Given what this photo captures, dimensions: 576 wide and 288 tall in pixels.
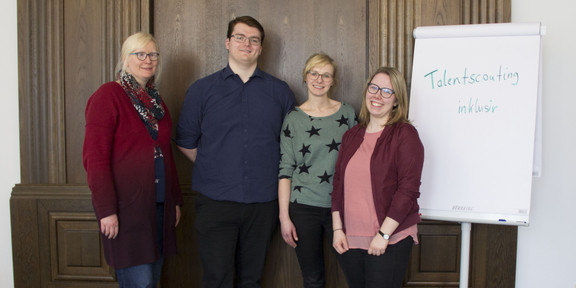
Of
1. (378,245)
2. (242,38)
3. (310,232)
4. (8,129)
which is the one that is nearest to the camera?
(378,245)

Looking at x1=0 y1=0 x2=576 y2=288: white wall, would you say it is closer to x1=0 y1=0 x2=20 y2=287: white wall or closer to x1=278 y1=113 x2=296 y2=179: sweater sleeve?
x1=0 y1=0 x2=20 y2=287: white wall

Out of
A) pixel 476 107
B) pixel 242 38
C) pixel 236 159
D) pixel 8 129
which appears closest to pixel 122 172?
pixel 236 159

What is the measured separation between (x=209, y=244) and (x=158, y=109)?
74 cm

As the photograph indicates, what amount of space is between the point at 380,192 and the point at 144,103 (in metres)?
1.09

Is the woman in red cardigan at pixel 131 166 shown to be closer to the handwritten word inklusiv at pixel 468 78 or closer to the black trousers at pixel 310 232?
the black trousers at pixel 310 232

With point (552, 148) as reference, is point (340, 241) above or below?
below

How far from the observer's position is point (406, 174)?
5.30 feet

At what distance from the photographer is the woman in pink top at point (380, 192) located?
162 cm

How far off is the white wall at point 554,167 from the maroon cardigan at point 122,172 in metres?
2.14

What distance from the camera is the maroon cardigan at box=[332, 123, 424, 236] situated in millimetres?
1604

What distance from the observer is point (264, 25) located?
2.54 m

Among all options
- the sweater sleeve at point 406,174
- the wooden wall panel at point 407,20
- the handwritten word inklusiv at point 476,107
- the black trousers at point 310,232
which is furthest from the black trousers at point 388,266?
the wooden wall panel at point 407,20

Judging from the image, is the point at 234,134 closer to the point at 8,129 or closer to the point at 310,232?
the point at 310,232

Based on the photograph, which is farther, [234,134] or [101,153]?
[234,134]
